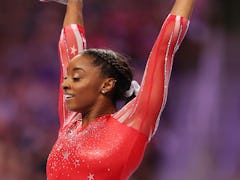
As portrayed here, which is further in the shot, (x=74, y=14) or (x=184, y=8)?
(x=74, y=14)

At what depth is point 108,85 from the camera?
5.87ft

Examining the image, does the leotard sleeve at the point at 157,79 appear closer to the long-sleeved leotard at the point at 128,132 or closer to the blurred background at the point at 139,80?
the long-sleeved leotard at the point at 128,132

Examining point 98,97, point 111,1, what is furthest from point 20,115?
point 98,97

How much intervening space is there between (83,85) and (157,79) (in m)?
0.24

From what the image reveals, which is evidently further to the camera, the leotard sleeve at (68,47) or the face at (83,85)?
the leotard sleeve at (68,47)

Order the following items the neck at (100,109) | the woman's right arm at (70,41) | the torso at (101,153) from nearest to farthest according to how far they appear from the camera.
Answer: the torso at (101,153) → the neck at (100,109) → the woman's right arm at (70,41)

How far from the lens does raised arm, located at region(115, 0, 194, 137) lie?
5.63ft

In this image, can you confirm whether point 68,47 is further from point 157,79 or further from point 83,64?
point 157,79

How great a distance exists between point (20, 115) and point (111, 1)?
1.12m

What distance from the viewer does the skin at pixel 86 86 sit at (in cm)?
178

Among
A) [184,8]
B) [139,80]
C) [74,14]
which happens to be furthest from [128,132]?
[139,80]

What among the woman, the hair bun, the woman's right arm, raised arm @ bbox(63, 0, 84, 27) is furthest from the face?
raised arm @ bbox(63, 0, 84, 27)

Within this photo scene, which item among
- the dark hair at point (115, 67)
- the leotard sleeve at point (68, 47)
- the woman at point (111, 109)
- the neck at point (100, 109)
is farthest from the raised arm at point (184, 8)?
the leotard sleeve at point (68, 47)

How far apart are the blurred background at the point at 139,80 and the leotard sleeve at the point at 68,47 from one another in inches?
66.8
